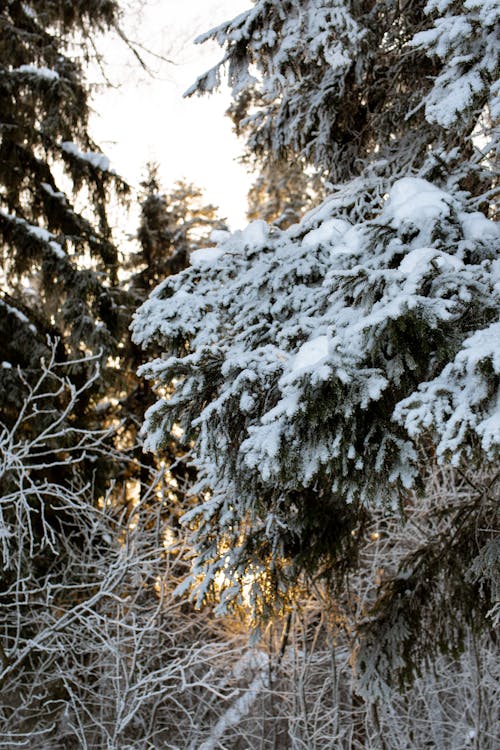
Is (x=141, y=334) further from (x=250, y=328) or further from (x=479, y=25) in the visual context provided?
(x=479, y=25)

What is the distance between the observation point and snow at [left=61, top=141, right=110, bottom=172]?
7.44 m

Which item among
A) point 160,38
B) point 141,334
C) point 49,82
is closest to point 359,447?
point 141,334

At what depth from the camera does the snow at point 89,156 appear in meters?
7.44

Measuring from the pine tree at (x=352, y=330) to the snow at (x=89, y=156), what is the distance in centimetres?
303

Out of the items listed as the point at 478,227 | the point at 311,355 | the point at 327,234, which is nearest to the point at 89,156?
the point at 327,234

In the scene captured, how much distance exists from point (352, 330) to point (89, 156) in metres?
6.05

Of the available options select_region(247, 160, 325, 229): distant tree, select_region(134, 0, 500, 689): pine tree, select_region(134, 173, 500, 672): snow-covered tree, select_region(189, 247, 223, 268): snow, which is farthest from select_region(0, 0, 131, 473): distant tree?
select_region(247, 160, 325, 229): distant tree

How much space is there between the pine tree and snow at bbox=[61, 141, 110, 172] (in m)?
3.03

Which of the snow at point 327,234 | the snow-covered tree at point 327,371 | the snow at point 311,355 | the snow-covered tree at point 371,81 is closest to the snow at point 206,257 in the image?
the snow-covered tree at point 327,371

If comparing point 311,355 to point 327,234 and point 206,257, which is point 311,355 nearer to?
point 327,234

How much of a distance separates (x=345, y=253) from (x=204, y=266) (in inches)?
38.9

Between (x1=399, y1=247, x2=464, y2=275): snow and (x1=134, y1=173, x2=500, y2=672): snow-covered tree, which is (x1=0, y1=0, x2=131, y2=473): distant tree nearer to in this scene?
(x1=134, y1=173, x2=500, y2=672): snow-covered tree

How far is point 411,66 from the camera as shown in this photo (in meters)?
4.58

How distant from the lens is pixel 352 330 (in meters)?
2.48
